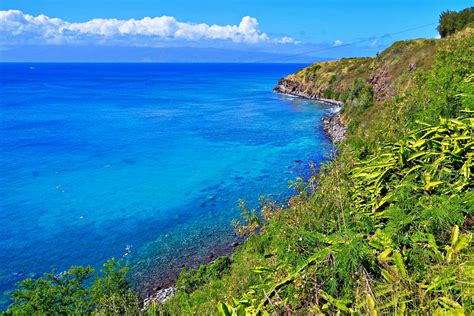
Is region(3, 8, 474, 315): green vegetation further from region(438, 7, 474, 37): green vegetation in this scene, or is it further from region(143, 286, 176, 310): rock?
region(438, 7, 474, 37): green vegetation

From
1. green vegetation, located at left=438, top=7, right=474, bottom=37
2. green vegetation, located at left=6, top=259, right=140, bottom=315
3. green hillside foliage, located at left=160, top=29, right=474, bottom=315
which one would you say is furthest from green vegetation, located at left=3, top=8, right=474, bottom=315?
green vegetation, located at left=438, top=7, right=474, bottom=37

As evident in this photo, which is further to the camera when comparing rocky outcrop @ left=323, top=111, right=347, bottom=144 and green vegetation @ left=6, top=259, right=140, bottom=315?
rocky outcrop @ left=323, top=111, right=347, bottom=144

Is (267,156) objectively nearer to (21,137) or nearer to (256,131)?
(256,131)

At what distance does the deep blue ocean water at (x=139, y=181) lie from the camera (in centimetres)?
2441

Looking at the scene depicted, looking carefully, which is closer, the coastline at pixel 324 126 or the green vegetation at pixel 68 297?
the green vegetation at pixel 68 297

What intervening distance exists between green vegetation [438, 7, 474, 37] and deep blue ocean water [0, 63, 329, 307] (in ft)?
81.0

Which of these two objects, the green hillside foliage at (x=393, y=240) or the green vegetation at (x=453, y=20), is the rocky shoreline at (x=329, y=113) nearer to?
the green hillside foliage at (x=393, y=240)

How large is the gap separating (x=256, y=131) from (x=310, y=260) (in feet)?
183

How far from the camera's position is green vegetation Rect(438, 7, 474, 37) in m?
48.5

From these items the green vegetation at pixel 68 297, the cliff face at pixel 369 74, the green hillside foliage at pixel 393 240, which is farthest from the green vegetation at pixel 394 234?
the cliff face at pixel 369 74

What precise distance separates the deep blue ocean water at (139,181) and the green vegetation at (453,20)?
24684 mm

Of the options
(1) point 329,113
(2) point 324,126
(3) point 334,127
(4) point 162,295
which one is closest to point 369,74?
(1) point 329,113

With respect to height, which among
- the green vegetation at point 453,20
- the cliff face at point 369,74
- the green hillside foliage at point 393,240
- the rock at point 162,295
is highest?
the green vegetation at point 453,20

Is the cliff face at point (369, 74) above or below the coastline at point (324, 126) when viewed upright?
above
